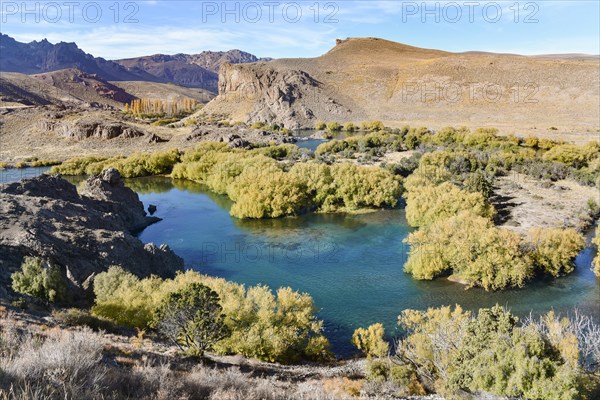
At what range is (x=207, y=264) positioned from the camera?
127 ft

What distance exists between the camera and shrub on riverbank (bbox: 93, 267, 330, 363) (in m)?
22.2

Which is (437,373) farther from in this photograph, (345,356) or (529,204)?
(529,204)

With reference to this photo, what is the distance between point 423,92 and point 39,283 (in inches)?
5604

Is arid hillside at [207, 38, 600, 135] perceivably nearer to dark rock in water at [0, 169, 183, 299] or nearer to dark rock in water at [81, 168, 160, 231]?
dark rock in water at [81, 168, 160, 231]

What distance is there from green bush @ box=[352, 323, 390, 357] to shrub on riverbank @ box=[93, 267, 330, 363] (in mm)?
1905

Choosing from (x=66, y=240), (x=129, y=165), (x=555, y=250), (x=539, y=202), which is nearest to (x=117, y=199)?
(x=66, y=240)

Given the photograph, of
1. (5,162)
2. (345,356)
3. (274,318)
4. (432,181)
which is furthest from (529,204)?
(5,162)

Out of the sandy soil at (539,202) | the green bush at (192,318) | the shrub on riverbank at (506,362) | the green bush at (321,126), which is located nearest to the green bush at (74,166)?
the sandy soil at (539,202)

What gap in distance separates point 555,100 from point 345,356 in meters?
128

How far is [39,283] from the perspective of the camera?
23906mm

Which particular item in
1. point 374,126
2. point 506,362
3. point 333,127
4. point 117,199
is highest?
point 333,127

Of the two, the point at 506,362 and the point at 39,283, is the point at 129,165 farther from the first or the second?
the point at 506,362

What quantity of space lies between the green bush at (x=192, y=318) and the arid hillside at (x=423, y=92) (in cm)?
9786

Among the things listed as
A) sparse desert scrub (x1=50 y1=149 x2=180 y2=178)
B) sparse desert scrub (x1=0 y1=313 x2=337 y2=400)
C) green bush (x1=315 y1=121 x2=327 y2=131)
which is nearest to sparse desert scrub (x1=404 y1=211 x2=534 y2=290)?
sparse desert scrub (x1=0 y1=313 x2=337 y2=400)
